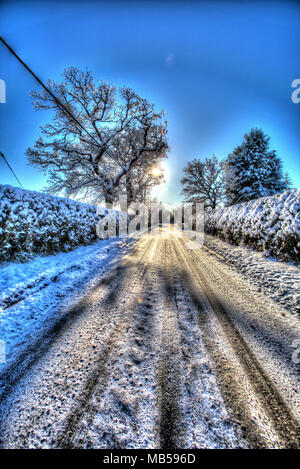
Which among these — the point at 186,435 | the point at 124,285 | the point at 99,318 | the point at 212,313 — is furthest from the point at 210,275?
the point at 186,435

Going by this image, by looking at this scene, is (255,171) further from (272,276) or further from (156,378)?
(156,378)

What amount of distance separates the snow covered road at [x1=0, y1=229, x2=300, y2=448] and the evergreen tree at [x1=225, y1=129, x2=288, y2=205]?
13.3 m

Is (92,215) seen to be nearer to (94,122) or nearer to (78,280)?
(78,280)

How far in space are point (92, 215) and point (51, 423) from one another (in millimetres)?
6622

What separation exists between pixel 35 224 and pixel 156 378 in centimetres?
440

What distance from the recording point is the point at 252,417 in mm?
1043

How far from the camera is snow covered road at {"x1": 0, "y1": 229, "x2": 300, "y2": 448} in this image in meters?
0.95

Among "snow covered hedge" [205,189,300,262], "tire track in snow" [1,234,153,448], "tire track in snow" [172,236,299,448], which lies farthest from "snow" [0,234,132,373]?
"snow covered hedge" [205,189,300,262]

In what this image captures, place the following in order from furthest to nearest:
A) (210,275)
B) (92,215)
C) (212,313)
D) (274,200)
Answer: (92,215)
(274,200)
(210,275)
(212,313)

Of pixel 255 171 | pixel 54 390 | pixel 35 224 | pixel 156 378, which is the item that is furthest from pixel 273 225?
pixel 255 171

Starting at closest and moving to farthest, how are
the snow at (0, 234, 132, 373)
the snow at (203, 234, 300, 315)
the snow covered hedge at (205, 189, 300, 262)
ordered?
→ the snow at (0, 234, 132, 373)
the snow at (203, 234, 300, 315)
the snow covered hedge at (205, 189, 300, 262)

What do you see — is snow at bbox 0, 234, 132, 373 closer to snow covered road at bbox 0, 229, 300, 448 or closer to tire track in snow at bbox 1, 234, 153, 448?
snow covered road at bbox 0, 229, 300, 448

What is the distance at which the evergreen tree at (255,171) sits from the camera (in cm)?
1271

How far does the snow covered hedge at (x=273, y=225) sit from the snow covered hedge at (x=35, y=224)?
21.2ft
